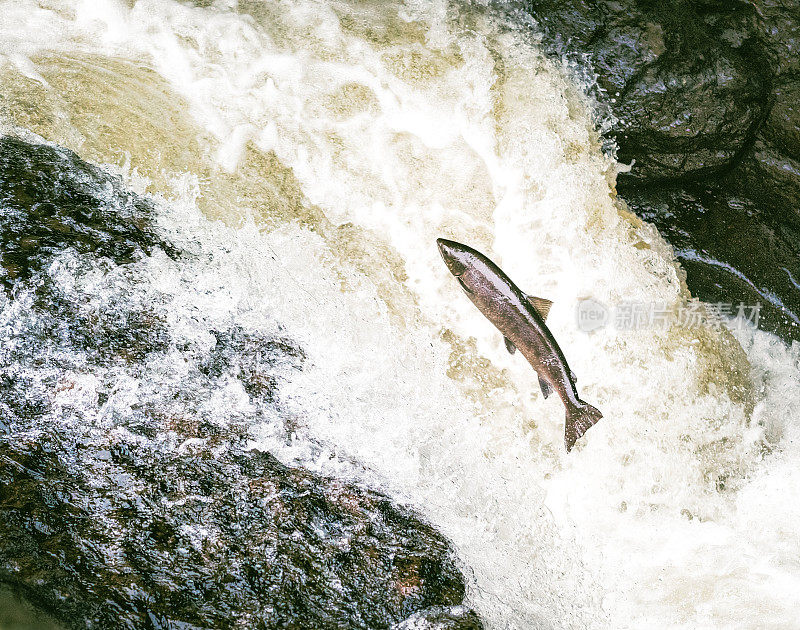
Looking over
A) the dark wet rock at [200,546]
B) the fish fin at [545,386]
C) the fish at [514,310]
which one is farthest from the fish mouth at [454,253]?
the dark wet rock at [200,546]

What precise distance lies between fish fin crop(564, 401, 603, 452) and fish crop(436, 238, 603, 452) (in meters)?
0.02

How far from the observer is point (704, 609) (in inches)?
138

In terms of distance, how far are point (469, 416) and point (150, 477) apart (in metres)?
1.76

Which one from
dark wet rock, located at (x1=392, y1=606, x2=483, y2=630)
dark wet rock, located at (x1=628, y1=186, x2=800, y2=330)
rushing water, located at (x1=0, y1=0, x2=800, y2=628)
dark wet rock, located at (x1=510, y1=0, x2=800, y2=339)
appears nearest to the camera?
dark wet rock, located at (x1=392, y1=606, x2=483, y2=630)

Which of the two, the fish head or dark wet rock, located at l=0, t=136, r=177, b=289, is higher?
the fish head

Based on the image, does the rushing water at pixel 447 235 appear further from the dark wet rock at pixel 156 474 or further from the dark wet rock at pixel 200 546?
the dark wet rock at pixel 200 546

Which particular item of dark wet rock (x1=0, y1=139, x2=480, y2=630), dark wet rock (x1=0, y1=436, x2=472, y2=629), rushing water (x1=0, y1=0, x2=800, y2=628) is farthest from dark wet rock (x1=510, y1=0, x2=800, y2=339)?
dark wet rock (x1=0, y1=436, x2=472, y2=629)

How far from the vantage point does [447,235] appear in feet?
12.0

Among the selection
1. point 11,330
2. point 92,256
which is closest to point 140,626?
point 11,330

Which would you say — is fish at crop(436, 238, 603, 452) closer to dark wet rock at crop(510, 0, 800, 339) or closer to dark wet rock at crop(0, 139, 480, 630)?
dark wet rock at crop(0, 139, 480, 630)

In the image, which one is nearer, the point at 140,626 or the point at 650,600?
the point at 140,626

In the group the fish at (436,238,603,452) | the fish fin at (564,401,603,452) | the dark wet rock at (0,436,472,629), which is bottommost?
the dark wet rock at (0,436,472,629)

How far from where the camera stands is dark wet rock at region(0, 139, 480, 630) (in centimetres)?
285

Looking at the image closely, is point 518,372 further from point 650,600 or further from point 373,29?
point 373,29
